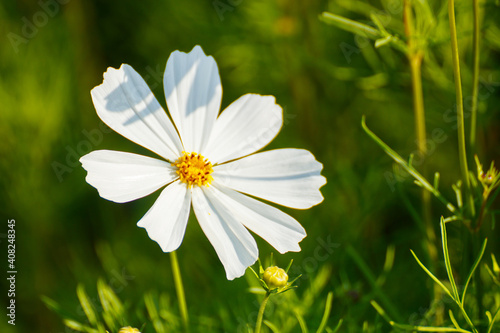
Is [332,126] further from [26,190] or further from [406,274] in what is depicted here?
[26,190]

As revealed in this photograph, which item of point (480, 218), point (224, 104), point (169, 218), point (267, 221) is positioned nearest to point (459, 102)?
point (480, 218)

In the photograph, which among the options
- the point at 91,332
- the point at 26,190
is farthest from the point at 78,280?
the point at 91,332

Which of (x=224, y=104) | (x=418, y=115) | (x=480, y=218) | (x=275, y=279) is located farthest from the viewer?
(x=224, y=104)

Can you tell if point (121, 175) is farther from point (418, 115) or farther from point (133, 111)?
point (418, 115)

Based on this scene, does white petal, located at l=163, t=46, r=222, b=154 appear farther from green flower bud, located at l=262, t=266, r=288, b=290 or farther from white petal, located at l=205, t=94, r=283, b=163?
green flower bud, located at l=262, t=266, r=288, b=290

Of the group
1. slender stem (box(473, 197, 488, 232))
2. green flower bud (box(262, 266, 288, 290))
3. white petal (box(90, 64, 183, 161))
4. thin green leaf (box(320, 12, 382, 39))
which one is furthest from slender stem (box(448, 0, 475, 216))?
white petal (box(90, 64, 183, 161))

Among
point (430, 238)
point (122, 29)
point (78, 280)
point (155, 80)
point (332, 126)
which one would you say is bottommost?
point (78, 280)

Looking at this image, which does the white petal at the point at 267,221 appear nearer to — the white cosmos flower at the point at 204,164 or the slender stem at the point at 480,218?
the white cosmos flower at the point at 204,164
